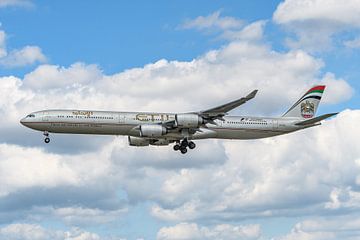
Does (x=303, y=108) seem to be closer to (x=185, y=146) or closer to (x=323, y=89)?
(x=323, y=89)

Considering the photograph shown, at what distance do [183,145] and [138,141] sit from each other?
7.38 m

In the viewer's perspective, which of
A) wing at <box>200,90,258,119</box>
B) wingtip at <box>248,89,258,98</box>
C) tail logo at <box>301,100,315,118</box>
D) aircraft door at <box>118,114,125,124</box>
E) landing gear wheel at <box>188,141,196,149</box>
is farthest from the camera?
tail logo at <box>301,100,315,118</box>

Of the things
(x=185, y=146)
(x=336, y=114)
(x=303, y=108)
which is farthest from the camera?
(x=303, y=108)

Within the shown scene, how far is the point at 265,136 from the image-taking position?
91.9 metres

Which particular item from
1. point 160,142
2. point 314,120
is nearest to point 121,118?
point 160,142

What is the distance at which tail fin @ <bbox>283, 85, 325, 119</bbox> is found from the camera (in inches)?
3839

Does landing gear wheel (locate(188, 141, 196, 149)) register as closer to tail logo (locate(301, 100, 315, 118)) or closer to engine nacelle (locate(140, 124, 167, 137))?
engine nacelle (locate(140, 124, 167, 137))

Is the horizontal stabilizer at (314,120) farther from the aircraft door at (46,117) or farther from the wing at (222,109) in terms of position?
the aircraft door at (46,117)

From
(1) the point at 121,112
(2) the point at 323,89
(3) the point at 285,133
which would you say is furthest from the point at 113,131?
(2) the point at 323,89

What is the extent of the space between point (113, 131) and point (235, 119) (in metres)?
16.8

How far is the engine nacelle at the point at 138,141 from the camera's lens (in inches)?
3588

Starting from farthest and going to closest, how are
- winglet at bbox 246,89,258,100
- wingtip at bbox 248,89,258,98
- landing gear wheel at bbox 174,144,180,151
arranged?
landing gear wheel at bbox 174,144,180,151
winglet at bbox 246,89,258,100
wingtip at bbox 248,89,258,98

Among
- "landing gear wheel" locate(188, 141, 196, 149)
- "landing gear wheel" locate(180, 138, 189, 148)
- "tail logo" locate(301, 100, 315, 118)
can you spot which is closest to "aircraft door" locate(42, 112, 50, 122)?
"landing gear wheel" locate(180, 138, 189, 148)

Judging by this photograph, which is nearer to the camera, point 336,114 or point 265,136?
point 336,114
